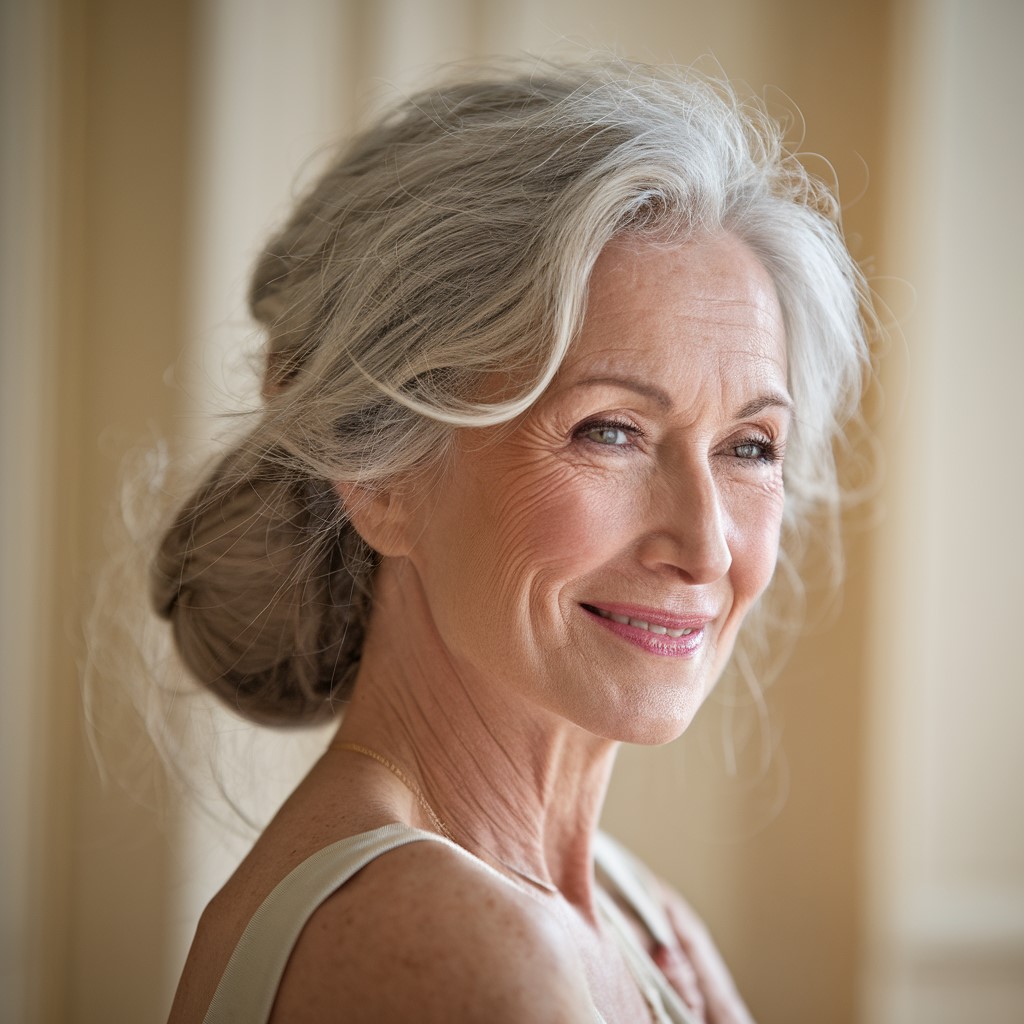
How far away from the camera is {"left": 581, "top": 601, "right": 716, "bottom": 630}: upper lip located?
120 centimetres

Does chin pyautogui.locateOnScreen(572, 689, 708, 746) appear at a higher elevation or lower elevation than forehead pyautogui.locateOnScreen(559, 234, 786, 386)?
lower

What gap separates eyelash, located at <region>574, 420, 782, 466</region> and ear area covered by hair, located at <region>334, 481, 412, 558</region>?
228 mm

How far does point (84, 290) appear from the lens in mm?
2576

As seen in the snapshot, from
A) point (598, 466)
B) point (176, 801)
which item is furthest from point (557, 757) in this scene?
point (176, 801)

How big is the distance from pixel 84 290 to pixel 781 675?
1.98 m

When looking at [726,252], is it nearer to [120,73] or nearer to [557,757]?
[557,757]

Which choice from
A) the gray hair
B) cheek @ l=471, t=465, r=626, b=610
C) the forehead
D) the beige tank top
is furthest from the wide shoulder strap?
the forehead

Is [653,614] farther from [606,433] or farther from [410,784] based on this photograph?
[410,784]

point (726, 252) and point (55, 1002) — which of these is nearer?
point (726, 252)

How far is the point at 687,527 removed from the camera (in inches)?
46.4

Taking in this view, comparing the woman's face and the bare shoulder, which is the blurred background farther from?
the bare shoulder

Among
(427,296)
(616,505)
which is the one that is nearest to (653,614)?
(616,505)

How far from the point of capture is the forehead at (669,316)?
3.86 ft

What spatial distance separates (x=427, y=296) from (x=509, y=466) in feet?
0.66
